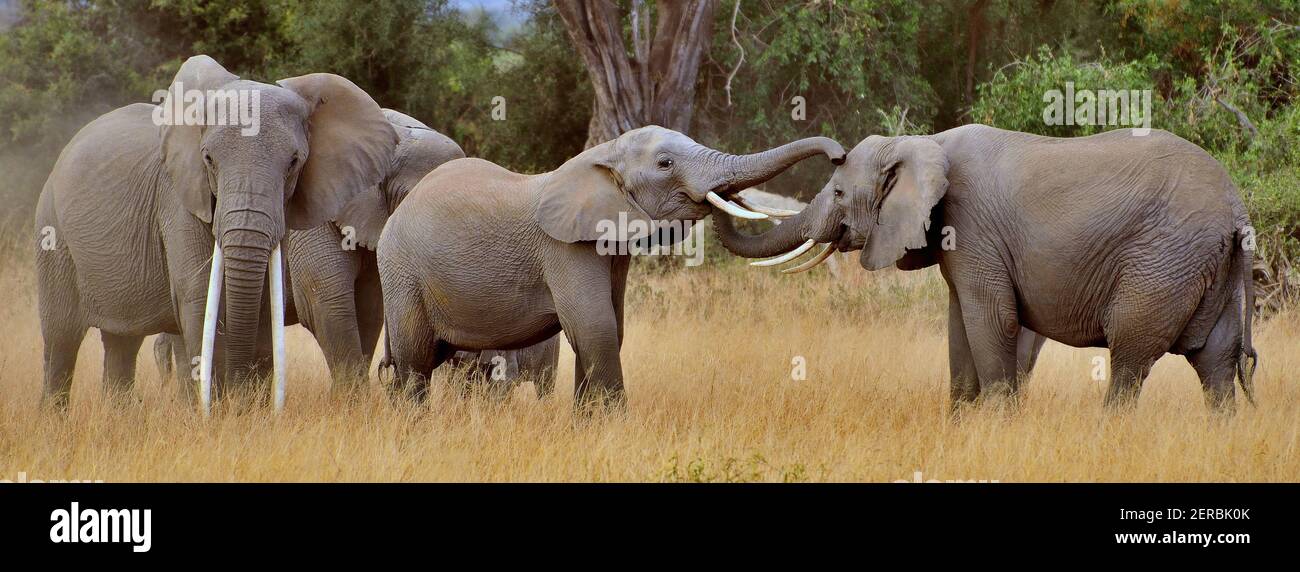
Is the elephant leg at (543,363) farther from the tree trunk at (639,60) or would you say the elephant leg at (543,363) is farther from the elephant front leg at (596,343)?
the tree trunk at (639,60)

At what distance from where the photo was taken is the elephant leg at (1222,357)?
7.36m

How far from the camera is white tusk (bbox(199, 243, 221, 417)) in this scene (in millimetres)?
6891

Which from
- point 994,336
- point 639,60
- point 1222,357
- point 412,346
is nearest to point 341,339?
point 412,346

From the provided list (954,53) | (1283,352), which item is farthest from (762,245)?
(954,53)

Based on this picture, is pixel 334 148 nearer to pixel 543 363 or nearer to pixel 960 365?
pixel 543 363

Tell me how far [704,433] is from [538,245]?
1.26 m

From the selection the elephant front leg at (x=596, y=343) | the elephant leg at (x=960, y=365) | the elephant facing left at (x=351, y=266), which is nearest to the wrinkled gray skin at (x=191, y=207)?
the elephant facing left at (x=351, y=266)

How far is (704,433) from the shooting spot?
730 cm

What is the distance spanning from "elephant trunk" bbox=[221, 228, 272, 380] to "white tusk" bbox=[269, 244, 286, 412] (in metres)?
0.10

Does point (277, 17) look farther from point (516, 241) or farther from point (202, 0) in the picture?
point (516, 241)

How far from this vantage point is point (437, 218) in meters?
7.78

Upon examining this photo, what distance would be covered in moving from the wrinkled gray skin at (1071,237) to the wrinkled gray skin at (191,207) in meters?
2.06

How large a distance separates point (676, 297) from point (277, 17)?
771 centimetres

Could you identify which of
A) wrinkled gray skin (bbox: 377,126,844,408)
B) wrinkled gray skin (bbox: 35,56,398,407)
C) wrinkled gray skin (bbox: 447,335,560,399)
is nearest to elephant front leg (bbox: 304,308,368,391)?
wrinkled gray skin (bbox: 377,126,844,408)
